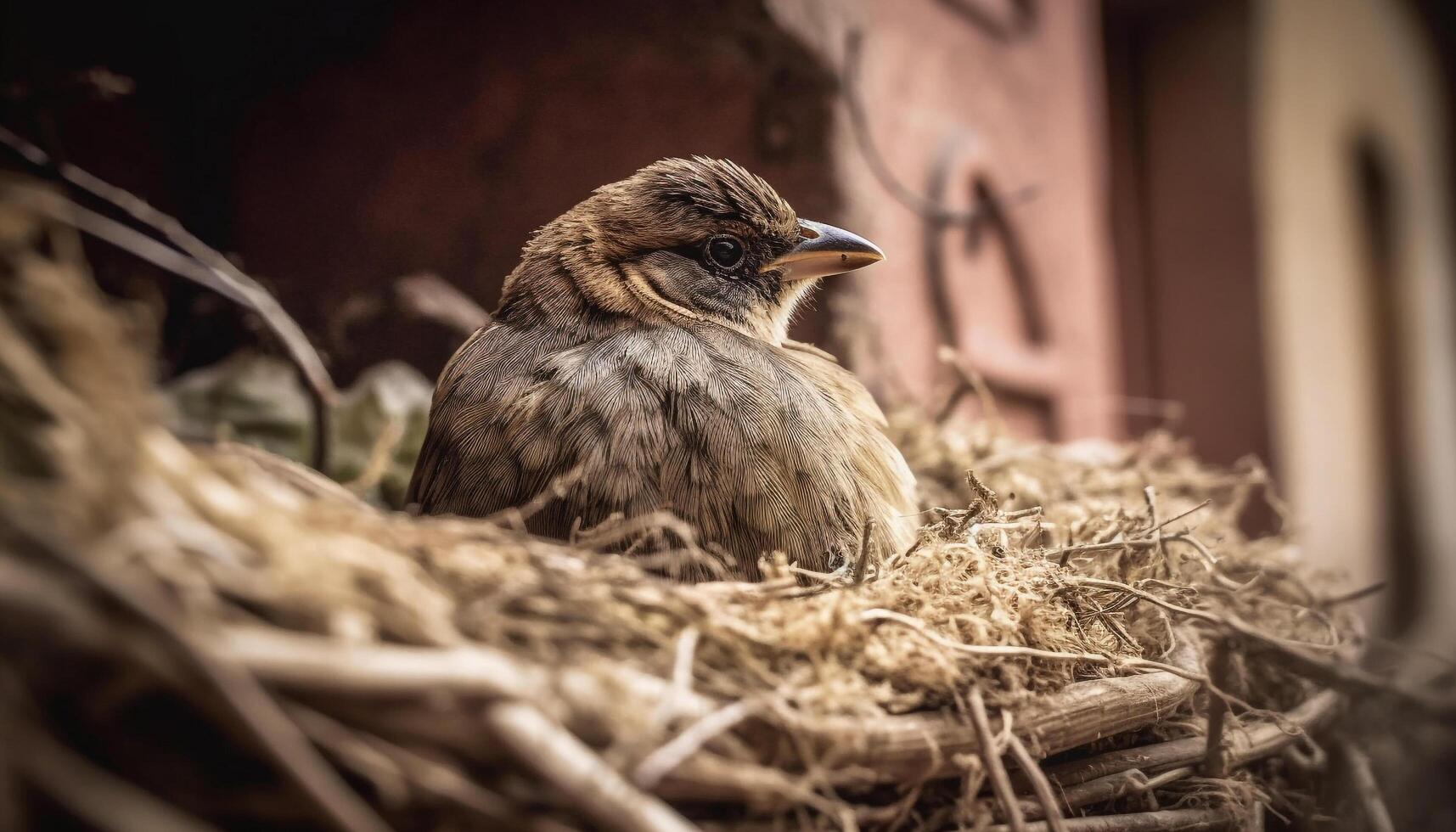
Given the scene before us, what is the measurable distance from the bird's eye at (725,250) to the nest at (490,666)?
0.64m

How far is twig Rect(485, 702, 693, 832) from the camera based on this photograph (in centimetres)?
72

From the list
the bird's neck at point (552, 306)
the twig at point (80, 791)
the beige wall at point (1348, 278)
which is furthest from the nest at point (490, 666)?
the beige wall at point (1348, 278)

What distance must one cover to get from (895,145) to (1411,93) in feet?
25.0

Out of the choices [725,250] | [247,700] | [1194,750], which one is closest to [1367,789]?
[1194,750]

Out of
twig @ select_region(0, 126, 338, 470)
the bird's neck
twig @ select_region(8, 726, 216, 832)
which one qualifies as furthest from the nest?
the bird's neck

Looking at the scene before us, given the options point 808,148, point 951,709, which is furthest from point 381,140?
point 951,709

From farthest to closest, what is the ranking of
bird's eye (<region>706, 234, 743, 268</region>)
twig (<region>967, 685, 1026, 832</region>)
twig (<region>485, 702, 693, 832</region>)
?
bird's eye (<region>706, 234, 743, 268</region>) < twig (<region>967, 685, 1026, 832</region>) < twig (<region>485, 702, 693, 832</region>)

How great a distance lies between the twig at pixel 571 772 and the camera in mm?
716

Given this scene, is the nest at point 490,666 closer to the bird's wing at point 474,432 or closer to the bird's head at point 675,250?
the bird's wing at point 474,432

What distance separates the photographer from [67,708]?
68 centimetres

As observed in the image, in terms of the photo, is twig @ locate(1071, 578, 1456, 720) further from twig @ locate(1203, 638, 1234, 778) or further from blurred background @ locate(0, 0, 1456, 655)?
blurred background @ locate(0, 0, 1456, 655)

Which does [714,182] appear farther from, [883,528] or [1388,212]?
[1388,212]

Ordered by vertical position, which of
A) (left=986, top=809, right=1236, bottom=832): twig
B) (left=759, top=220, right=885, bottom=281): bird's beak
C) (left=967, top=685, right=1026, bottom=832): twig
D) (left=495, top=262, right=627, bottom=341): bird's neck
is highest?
(left=759, top=220, right=885, bottom=281): bird's beak

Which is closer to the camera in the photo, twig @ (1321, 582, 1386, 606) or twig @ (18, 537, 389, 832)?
twig @ (18, 537, 389, 832)
